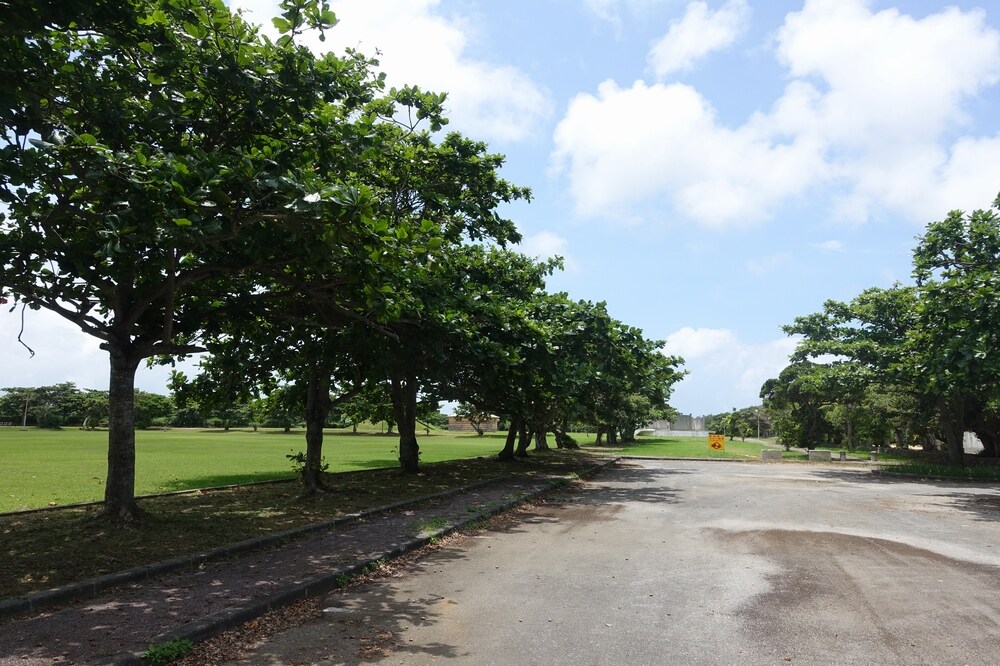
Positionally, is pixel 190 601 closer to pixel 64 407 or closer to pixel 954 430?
pixel 954 430

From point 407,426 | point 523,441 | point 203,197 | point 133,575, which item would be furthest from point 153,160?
point 523,441

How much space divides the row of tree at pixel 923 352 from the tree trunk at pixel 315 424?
13.7m

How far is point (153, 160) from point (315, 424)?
784 cm

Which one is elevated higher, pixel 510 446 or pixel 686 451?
pixel 510 446

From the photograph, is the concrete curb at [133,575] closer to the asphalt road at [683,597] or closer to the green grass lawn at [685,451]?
the asphalt road at [683,597]

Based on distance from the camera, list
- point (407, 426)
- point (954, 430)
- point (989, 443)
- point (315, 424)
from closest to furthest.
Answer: point (315, 424), point (407, 426), point (954, 430), point (989, 443)

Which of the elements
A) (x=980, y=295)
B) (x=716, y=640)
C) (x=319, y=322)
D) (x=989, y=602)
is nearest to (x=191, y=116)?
(x=319, y=322)

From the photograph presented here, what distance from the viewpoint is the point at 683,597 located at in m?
6.46

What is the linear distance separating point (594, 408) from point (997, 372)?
47.0ft

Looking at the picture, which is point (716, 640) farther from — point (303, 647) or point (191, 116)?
point (191, 116)

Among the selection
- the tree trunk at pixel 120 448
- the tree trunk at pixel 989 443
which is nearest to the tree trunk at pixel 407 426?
the tree trunk at pixel 120 448

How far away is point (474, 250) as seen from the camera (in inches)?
694

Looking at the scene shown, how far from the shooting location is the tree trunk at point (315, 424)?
12.9m

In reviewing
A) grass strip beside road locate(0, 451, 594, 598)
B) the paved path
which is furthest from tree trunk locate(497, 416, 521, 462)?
the paved path
